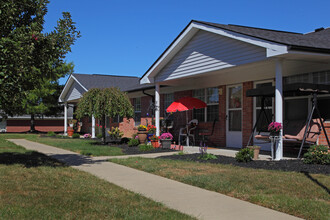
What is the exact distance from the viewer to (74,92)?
1041 inches

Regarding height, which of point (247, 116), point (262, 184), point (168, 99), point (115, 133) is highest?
point (168, 99)

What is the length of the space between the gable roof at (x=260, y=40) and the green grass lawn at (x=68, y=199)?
211 inches

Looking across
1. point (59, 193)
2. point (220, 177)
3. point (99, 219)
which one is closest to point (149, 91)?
point (220, 177)

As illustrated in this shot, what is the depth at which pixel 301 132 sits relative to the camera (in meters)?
9.95

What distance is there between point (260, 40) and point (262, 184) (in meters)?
4.46

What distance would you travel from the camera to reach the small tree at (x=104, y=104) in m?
→ 15.4

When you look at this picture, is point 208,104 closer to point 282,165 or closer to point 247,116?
point 247,116

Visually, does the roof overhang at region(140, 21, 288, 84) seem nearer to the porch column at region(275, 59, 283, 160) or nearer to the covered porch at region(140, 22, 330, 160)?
the covered porch at region(140, 22, 330, 160)

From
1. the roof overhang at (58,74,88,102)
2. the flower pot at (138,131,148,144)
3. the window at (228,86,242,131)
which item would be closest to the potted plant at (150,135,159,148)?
the flower pot at (138,131,148,144)

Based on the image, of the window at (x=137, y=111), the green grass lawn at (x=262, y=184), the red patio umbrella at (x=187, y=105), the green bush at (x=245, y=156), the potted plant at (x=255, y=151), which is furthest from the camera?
the window at (x=137, y=111)

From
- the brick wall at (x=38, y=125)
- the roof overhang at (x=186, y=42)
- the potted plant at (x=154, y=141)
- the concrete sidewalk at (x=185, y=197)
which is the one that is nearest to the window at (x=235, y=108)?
the roof overhang at (x=186, y=42)

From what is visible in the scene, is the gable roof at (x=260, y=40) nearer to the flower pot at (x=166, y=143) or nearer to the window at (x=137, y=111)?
the flower pot at (x=166, y=143)

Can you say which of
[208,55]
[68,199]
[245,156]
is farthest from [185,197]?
[208,55]

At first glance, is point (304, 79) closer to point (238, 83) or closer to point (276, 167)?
point (238, 83)
